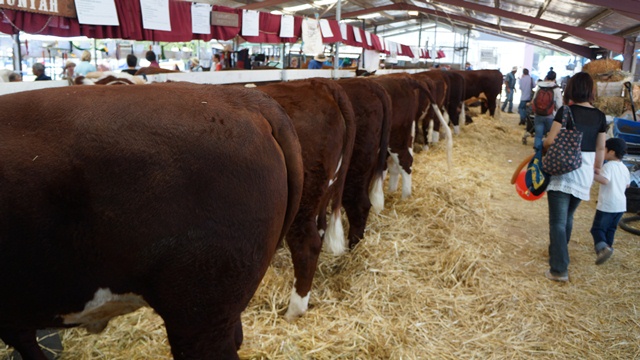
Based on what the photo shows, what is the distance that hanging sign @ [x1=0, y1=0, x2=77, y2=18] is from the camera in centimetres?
435

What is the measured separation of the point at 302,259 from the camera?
360 cm

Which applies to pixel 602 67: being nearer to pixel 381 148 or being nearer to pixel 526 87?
pixel 526 87

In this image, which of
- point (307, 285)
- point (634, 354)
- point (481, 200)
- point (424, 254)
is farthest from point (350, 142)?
point (481, 200)

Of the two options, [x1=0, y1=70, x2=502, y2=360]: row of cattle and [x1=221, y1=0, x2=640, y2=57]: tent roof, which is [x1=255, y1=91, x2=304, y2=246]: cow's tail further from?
[x1=221, y1=0, x2=640, y2=57]: tent roof

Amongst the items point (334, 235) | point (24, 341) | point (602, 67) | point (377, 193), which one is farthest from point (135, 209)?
point (602, 67)

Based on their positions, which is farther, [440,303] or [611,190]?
[611,190]

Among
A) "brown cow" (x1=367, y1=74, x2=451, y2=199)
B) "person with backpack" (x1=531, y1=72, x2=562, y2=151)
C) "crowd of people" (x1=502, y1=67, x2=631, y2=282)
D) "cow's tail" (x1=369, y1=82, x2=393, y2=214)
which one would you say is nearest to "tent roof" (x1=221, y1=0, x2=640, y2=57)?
"person with backpack" (x1=531, y1=72, x2=562, y2=151)

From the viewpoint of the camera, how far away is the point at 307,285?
3709 mm

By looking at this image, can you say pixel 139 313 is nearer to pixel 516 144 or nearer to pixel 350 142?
pixel 350 142

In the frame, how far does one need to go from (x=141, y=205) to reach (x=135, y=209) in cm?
2

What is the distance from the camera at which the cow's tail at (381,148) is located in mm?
5006

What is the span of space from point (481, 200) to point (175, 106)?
19.7ft

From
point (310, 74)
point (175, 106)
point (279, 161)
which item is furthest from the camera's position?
point (310, 74)

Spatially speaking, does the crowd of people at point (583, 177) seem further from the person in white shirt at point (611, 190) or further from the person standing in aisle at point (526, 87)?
the person standing in aisle at point (526, 87)
